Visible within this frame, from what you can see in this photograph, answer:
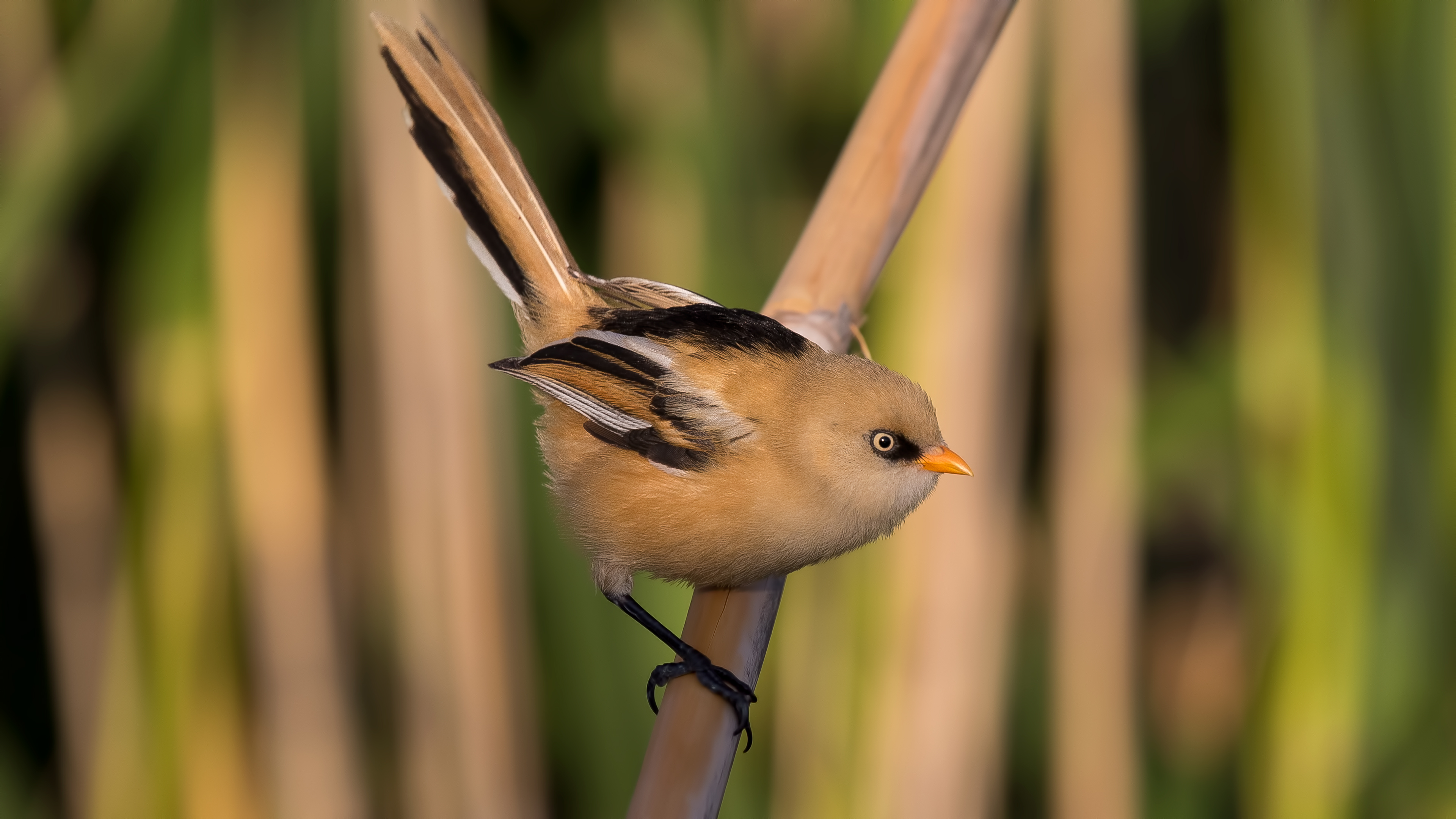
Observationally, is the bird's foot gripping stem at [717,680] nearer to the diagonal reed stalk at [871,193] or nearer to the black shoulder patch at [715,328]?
the diagonal reed stalk at [871,193]

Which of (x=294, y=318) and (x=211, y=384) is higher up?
(x=294, y=318)

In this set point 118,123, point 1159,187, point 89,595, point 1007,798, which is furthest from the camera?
point 1159,187

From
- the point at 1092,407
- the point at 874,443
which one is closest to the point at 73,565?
the point at 874,443

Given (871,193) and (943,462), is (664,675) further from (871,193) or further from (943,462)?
(871,193)

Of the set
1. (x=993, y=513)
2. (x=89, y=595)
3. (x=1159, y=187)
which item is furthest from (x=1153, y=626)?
(x=89, y=595)

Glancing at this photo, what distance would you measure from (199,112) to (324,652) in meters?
0.72

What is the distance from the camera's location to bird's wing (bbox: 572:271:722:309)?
1304 mm

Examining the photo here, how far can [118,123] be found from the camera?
4.71ft

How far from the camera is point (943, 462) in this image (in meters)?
1.09

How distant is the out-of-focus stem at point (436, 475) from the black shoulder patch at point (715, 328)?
32 cm

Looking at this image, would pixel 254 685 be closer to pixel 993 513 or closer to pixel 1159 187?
pixel 993 513

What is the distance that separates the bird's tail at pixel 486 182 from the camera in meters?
1.21

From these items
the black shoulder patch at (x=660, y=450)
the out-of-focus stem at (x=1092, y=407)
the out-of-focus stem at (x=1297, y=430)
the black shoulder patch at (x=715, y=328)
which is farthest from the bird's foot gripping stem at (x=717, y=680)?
the out-of-focus stem at (x=1297, y=430)

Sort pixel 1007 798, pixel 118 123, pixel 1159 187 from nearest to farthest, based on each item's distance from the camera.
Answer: pixel 118 123, pixel 1007 798, pixel 1159 187
